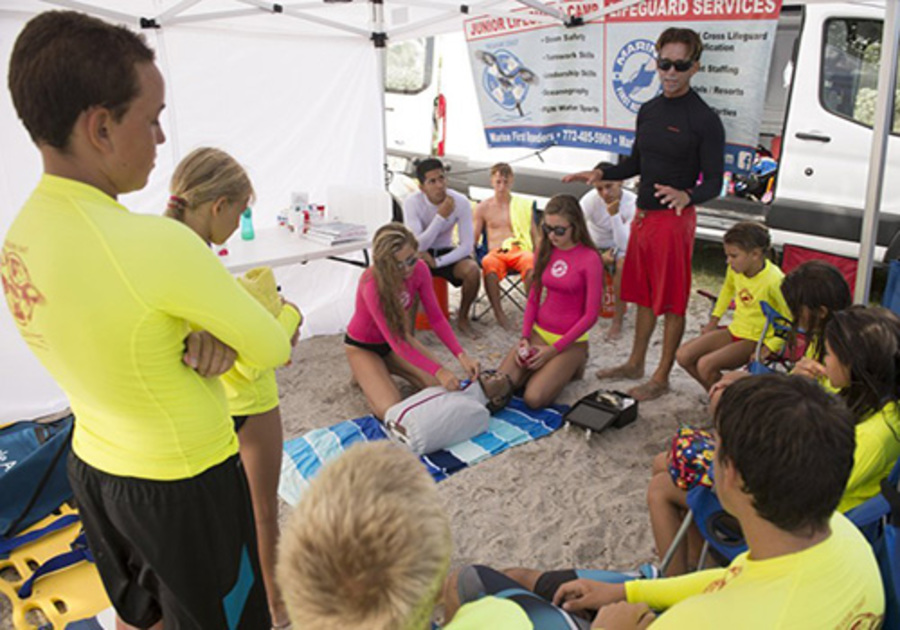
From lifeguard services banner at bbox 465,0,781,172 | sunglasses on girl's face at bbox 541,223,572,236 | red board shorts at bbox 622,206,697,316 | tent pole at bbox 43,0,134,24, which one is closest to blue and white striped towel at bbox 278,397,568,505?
red board shorts at bbox 622,206,697,316

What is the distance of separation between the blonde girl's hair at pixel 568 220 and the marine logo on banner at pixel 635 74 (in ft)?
2.92

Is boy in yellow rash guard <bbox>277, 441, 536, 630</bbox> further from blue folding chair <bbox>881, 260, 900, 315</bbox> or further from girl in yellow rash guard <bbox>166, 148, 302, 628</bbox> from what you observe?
blue folding chair <bbox>881, 260, 900, 315</bbox>

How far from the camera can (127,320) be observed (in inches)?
44.9

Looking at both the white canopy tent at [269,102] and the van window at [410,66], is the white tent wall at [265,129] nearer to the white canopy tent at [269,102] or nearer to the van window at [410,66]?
the white canopy tent at [269,102]

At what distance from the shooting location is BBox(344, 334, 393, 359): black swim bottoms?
13.0ft

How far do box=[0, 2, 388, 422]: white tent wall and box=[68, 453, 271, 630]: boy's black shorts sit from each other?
3096mm

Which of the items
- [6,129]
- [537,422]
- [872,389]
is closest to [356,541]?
[872,389]

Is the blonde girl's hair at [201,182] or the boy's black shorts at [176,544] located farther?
the blonde girl's hair at [201,182]

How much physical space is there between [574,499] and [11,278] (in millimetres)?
2574

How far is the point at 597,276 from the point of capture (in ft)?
13.1

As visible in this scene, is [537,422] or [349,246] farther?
[349,246]

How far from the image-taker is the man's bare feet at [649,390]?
4.07 meters

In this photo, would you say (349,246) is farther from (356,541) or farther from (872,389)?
(356,541)

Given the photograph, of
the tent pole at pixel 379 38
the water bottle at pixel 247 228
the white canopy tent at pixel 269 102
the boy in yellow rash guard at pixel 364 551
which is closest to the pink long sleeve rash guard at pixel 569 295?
the white canopy tent at pixel 269 102
